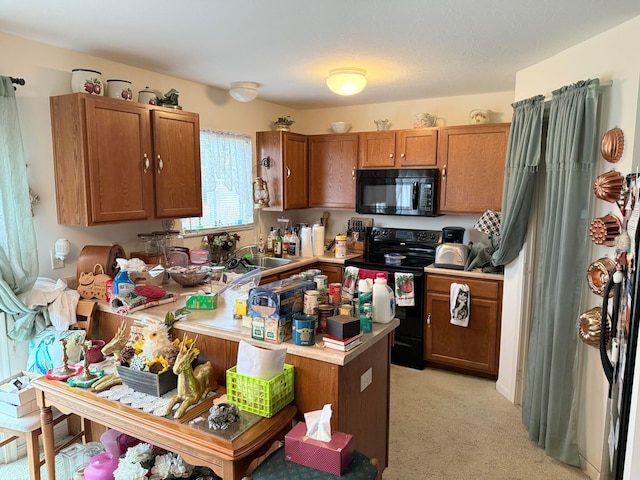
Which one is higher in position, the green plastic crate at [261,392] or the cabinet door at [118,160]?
the cabinet door at [118,160]

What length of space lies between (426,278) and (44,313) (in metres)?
2.83

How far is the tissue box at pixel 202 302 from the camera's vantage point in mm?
2346

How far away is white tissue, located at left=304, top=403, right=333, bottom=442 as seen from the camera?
1.54 metres

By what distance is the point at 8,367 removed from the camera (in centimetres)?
252

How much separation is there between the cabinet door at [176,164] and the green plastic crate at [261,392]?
1638mm

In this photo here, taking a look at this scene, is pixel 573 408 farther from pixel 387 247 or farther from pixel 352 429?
pixel 387 247

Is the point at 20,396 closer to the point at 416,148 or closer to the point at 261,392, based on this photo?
the point at 261,392

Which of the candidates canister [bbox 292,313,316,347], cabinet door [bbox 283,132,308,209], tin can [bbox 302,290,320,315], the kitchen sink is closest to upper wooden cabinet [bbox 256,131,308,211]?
cabinet door [bbox 283,132,308,209]

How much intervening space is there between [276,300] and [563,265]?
171 centimetres

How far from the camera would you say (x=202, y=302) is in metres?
2.35

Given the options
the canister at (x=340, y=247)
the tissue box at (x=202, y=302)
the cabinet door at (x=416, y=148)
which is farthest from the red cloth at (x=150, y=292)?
the cabinet door at (x=416, y=148)

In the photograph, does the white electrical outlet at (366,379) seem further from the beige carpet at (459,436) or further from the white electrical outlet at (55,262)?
the white electrical outlet at (55,262)

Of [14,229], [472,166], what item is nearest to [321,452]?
[14,229]

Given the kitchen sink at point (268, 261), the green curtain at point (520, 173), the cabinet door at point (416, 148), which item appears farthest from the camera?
the kitchen sink at point (268, 261)
